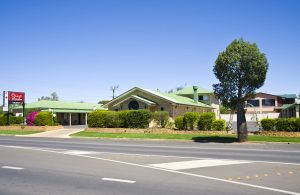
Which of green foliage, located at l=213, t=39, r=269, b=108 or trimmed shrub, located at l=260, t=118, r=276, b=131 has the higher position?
green foliage, located at l=213, t=39, r=269, b=108

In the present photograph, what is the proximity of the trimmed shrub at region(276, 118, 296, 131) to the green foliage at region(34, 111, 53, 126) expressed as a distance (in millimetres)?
26838

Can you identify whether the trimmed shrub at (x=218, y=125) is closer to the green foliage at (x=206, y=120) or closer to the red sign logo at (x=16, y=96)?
the green foliage at (x=206, y=120)

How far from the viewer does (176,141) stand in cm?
2589

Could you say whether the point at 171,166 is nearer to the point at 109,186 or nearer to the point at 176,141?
the point at 109,186

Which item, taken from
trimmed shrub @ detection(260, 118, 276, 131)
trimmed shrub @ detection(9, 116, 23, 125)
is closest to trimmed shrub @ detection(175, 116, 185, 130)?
trimmed shrub @ detection(260, 118, 276, 131)

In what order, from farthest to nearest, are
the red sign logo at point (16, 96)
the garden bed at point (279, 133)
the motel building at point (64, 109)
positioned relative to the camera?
1. the motel building at point (64, 109)
2. the red sign logo at point (16, 96)
3. the garden bed at point (279, 133)

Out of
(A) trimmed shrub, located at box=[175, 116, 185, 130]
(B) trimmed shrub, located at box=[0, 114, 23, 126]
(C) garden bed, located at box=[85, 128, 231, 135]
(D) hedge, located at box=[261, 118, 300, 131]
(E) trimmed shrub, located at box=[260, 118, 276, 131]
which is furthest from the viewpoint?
(B) trimmed shrub, located at box=[0, 114, 23, 126]

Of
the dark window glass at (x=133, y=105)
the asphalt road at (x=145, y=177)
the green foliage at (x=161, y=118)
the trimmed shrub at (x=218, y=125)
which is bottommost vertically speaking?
the asphalt road at (x=145, y=177)

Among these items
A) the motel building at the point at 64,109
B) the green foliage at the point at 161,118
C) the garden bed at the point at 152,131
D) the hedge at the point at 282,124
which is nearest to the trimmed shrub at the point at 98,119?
the garden bed at the point at 152,131

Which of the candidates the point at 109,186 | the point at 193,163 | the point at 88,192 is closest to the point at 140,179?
the point at 109,186

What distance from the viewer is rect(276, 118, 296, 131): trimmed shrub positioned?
84.3ft

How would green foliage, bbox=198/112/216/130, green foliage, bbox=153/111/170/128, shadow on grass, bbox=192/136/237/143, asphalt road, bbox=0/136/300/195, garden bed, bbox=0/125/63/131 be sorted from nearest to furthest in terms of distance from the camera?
asphalt road, bbox=0/136/300/195
shadow on grass, bbox=192/136/237/143
green foliage, bbox=198/112/216/130
green foliage, bbox=153/111/170/128
garden bed, bbox=0/125/63/131

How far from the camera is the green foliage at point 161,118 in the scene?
113 ft

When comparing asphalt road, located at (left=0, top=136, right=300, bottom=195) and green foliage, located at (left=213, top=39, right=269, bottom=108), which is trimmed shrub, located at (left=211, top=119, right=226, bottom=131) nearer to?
green foliage, located at (left=213, top=39, right=269, bottom=108)
